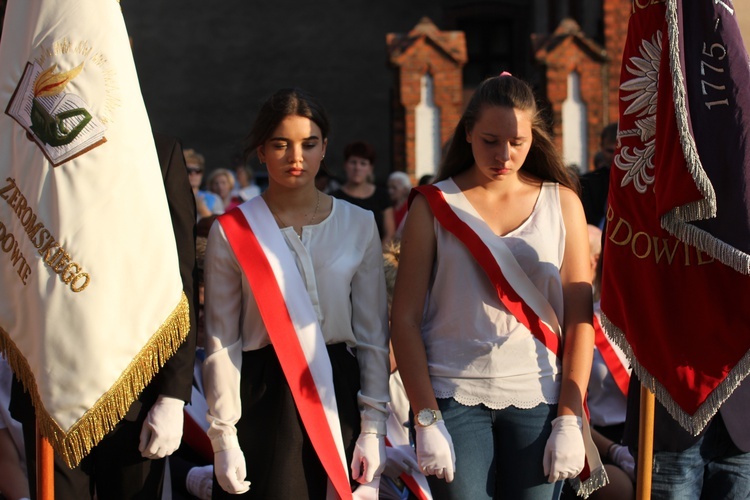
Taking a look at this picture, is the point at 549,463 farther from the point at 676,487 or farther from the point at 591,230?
the point at 591,230

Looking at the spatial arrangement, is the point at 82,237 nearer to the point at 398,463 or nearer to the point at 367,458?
the point at 367,458

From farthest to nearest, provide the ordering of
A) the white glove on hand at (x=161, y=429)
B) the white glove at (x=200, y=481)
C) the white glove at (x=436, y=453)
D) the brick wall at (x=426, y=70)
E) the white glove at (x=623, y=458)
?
the brick wall at (x=426, y=70), the white glove at (x=623, y=458), the white glove at (x=200, y=481), the white glove on hand at (x=161, y=429), the white glove at (x=436, y=453)

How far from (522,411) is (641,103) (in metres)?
1.12

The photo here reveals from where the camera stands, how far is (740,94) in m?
3.37

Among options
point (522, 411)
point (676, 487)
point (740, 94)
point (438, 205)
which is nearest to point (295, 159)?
point (438, 205)

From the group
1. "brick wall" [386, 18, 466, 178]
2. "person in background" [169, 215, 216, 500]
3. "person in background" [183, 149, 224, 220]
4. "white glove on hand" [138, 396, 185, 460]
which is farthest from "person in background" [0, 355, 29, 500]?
"brick wall" [386, 18, 466, 178]

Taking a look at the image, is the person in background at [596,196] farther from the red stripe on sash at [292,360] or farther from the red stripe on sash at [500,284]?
the red stripe on sash at [292,360]

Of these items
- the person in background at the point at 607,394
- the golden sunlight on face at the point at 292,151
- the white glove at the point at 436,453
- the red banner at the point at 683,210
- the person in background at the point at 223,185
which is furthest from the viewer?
the person in background at the point at 223,185

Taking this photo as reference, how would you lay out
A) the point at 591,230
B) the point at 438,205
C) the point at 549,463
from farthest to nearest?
the point at 591,230
the point at 438,205
the point at 549,463

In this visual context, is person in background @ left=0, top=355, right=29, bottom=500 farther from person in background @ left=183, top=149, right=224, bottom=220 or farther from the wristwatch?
person in background @ left=183, top=149, right=224, bottom=220

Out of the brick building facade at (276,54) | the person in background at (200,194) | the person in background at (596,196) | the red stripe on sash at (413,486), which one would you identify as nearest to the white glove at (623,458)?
the red stripe on sash at (413,486)

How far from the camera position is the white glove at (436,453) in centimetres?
313

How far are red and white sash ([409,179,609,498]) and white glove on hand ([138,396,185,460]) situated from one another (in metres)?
0.99

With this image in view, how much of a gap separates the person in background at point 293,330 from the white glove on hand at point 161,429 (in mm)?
112
